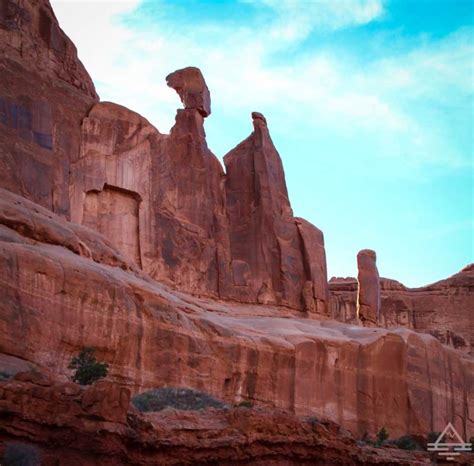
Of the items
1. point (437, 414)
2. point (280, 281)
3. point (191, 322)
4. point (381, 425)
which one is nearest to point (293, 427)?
point (191, 322)

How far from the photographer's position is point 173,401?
25.3 m

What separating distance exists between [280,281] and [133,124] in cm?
1314

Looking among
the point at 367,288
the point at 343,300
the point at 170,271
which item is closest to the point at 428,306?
the point at 343,300

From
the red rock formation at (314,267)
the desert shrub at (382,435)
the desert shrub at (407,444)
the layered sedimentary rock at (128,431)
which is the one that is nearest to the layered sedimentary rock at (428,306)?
the red rock formation at (314,267)

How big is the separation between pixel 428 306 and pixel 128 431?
69238 millimetres

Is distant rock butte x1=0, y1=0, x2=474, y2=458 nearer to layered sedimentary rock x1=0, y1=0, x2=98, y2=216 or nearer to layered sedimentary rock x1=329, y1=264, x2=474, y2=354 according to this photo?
layered sedimentary rock x1=0, y1=0, x2=98, y2=216

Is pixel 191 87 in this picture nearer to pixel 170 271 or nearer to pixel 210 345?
pixel 170 271

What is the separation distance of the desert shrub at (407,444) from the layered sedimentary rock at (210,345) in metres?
3.45

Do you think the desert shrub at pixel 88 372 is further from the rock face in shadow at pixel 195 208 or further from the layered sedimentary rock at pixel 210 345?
the rock face in shadow at pixel 195 208

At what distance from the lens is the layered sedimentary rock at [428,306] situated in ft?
275

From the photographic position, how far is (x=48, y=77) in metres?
47.4

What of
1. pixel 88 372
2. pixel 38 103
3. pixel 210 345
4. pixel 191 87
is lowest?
pixel 88 372

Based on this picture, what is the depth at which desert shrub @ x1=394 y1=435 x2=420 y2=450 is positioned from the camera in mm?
38881

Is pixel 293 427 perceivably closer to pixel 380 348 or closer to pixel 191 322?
pixel 191 322
